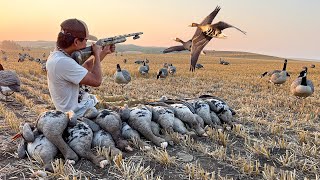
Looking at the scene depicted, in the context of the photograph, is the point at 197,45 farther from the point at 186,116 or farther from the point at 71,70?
the point at 71,70

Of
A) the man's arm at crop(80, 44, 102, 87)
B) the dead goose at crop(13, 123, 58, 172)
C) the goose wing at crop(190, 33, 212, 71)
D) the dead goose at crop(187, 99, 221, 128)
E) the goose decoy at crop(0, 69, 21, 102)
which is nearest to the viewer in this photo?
the dead goose at crop(13, 123, 58, 172)

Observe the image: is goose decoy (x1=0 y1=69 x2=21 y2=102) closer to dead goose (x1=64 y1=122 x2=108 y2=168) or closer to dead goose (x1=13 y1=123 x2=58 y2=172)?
dead goose (x1=13 y1=123 x2=58 y2=172)

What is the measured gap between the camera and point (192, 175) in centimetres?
436

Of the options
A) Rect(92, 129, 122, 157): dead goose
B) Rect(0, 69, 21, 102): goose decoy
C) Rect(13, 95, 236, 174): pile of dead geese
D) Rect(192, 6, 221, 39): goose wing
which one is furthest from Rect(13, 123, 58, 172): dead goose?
Rect(192, 6, 221, 39): goose wing

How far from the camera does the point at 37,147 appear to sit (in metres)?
4.74

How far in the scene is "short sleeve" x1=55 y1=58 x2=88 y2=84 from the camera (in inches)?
191

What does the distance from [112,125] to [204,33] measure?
4.80 m

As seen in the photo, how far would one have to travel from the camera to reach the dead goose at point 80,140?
479 centimetres

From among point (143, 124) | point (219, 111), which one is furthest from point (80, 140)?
point (219, 111)

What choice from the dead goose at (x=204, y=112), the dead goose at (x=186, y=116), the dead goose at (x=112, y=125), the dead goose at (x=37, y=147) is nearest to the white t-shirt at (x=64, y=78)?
the dead goose at (x=112, y=125)

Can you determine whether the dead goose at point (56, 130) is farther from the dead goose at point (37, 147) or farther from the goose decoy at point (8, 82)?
the goose decoy at point (8, 82)

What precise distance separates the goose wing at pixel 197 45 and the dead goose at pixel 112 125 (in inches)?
160

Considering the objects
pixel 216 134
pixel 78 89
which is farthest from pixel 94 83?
pixel 216 134

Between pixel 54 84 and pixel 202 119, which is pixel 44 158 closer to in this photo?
pixel 54 84
